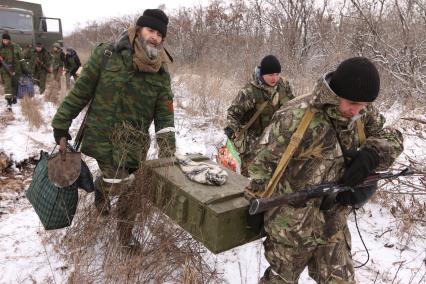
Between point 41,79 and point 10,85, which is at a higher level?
point 10,85

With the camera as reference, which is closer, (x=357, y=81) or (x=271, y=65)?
(x=357, y=81)

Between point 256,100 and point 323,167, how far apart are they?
5.69ft

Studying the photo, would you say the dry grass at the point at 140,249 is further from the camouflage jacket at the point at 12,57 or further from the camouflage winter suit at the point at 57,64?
the camouflage winter suit at the point at 57,64

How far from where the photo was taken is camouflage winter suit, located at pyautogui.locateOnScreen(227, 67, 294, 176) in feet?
11.5

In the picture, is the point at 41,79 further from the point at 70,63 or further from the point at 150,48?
Result: the point at 150,48

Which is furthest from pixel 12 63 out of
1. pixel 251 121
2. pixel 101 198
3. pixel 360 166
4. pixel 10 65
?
pixel 360 166

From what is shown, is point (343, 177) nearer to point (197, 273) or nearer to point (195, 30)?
point (197, 273)

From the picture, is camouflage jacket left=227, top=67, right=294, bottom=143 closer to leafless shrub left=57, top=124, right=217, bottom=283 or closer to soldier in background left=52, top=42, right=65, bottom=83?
leafless shrub left=57, top=124, right=217, bottom=283

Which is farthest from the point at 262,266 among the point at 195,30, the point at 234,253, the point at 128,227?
the point at 195,30

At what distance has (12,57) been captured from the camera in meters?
8.30

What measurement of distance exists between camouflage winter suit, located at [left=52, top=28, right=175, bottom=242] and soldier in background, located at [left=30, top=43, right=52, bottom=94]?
336 inches

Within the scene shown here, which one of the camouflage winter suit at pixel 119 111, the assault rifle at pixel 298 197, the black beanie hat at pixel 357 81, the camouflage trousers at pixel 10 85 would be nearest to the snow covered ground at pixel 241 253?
the camouflage winter suit at pixel 119 111

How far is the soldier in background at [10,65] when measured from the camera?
8.01m

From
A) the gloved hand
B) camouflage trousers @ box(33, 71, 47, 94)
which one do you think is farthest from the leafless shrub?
camouflage trousers @ box(33, 71, 47, 94)
